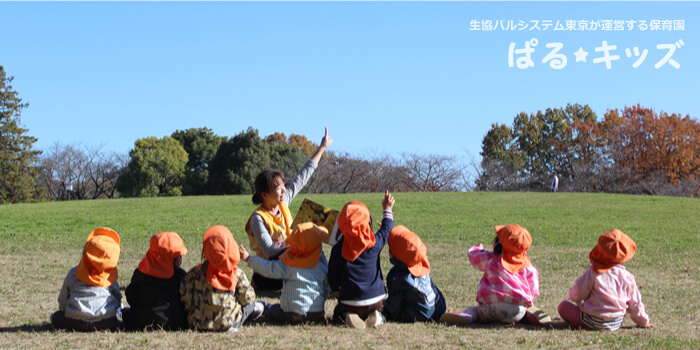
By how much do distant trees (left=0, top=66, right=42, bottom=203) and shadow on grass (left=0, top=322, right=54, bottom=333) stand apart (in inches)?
1281

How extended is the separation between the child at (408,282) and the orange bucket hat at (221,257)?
4.62 feet

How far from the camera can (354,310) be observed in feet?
17.4

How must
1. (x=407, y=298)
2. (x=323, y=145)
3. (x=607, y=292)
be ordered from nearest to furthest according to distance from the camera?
1. (x=607, y=292)
2. (x=407, y=298)
3. (x=323, y=145)

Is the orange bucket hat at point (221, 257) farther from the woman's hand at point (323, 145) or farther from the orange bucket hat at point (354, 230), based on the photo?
the woman's hand at point (323, 145)

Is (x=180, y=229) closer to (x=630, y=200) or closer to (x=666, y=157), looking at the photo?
(x=630, y=200)

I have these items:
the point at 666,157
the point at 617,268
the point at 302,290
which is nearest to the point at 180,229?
the point at 302,290

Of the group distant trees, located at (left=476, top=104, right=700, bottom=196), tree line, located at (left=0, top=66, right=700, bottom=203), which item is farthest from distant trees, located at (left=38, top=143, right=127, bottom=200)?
distant trees, located at (left=476, top=104, right=700, bottom=196)

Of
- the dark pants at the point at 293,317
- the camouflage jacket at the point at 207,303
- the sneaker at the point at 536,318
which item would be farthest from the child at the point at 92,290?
the sneaker at the point at 536,318

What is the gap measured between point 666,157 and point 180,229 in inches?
1187

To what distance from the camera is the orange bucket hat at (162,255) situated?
483 cm

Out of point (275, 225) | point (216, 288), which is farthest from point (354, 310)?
point (275, 225)

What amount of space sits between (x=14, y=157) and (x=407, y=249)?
3525 cm

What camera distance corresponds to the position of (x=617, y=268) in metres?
5.23

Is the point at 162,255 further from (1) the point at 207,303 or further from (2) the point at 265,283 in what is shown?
(2) the point at 265,283
